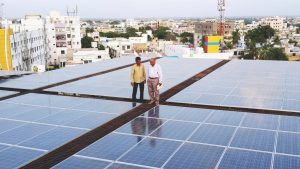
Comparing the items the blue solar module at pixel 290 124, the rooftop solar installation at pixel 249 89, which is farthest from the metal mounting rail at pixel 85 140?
the blue solar module at pixel 290 124

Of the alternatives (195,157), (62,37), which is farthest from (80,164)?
(62,37)

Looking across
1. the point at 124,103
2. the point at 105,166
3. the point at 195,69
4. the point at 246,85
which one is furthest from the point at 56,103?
Result: the point at 195,69

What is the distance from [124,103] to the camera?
12039 millimetres

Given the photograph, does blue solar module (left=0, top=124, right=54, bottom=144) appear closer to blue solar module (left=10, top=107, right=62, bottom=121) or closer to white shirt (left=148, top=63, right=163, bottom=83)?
blue solar module (left=10, top=107, right=62, bottom=121)

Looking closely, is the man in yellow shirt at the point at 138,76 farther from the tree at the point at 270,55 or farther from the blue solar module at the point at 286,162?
the tree at the point at 270,55

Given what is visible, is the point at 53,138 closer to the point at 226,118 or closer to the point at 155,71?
the point at 155,71

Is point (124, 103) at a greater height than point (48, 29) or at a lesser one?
lesser

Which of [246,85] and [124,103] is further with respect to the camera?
[246,85]

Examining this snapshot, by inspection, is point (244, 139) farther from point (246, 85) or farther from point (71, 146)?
point (246, 85)

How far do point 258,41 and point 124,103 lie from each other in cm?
10419

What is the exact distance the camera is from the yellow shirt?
12.1 metres

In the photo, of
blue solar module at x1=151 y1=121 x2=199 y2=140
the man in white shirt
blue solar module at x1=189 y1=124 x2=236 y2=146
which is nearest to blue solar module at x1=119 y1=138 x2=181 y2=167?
blue solar module at x1=151 y1=121 x2=199 y2=140

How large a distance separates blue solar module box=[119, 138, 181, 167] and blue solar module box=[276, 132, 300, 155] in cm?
226

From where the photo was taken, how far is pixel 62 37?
8831cm
